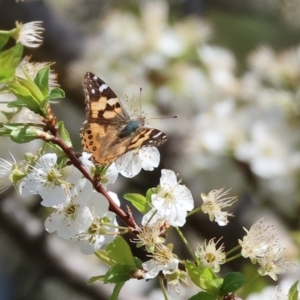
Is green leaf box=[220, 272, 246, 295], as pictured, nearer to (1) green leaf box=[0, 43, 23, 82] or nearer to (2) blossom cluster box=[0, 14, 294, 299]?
(2) blossom cluster box=[0, 14, 294, 299]

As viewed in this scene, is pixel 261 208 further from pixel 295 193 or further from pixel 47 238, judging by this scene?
Answer: pixel 47 238

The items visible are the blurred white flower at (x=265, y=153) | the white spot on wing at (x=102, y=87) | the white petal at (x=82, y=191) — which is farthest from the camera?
the blurred white flower at (x=265, y=153)

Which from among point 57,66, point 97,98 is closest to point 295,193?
point 57,66

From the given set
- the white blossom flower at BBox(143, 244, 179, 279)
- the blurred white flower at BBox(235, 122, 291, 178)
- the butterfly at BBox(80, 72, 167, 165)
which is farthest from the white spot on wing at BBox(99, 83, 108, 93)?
the blurred white flower at BBox(235, 122, 291, 178)

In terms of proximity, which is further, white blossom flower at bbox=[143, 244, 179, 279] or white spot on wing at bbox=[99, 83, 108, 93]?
white spot on wing at bbox=[99, 83, 108, 93]

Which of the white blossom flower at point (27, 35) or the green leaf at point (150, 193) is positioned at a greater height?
the white blossom flower at point (27, 35)

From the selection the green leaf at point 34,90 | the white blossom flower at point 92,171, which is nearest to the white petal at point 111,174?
the white blossom flower at point 92,171

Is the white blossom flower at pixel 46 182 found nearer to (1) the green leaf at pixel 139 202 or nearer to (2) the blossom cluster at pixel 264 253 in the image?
(1) the green leaf at pixel 139 202
